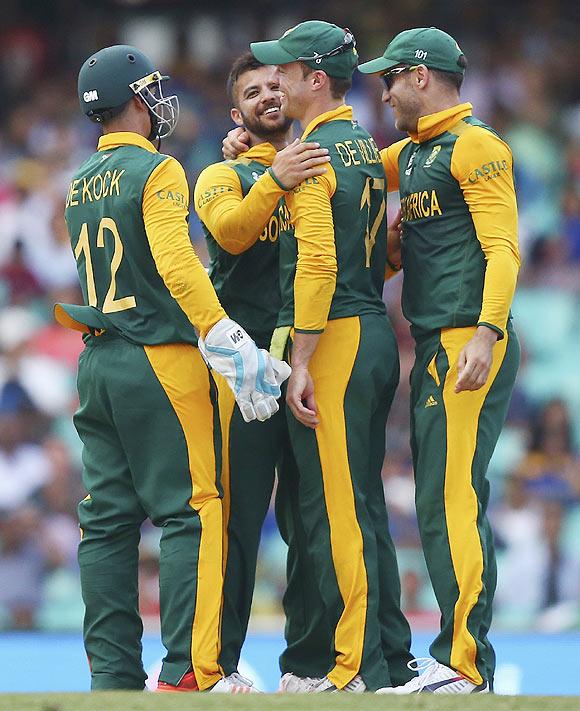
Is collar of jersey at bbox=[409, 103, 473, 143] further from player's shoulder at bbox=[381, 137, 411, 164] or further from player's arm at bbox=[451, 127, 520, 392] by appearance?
player's shoulder at bbox=[381, 137, 411, 164]

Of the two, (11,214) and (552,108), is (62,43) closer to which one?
(11,214)

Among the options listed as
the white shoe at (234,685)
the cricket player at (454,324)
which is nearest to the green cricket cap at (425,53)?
the cricket player at (454,324)

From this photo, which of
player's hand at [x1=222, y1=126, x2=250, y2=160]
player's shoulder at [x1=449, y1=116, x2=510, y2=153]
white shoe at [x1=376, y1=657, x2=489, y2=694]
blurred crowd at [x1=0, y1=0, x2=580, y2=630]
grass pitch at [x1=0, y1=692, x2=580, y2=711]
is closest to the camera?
grass pitch at [x1=0, y1=692, x2=580, y2=711]

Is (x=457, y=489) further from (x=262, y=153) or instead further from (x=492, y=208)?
(x=262, y=153)

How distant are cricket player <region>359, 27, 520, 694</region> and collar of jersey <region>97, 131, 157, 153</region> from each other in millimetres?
852

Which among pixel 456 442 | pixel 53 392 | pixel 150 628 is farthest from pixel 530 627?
pixel 456 442

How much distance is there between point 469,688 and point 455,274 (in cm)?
139

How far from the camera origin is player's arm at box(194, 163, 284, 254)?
5137 millimetres

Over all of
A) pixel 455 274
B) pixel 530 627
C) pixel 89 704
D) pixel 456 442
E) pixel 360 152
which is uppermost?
pixel 360 152

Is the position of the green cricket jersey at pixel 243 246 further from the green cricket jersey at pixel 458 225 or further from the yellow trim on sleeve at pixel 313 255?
the green cricket jersey at pixel 458 225

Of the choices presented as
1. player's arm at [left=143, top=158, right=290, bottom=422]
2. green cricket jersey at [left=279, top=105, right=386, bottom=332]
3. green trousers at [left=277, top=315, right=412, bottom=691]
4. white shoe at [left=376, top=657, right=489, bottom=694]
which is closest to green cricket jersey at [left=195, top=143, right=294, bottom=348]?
green cricket jersey at [left=279, top=105, right=386, bottom=332]

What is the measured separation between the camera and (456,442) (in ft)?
16.5

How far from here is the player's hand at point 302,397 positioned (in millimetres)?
5055

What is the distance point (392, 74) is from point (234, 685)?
87.0 inches
